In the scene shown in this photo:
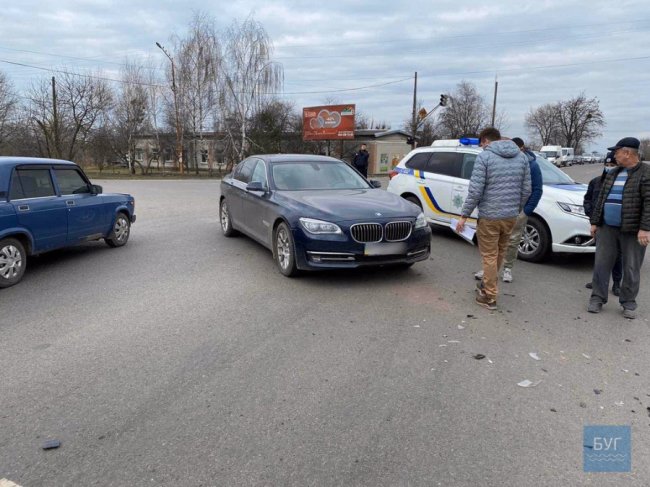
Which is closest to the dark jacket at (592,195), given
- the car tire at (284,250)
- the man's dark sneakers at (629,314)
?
the man's dark sneakers at (629,314)

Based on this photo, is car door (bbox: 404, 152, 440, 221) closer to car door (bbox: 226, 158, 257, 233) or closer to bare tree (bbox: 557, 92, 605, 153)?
car door (bbox: 226, 158, 257, 233)

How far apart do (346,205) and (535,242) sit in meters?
3.27

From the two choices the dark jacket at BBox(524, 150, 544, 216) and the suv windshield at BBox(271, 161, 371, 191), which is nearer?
the dark jacket at BBox(524, 150, 544, 216)

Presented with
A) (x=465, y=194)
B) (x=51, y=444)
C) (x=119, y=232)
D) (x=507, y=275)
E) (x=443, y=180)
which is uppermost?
(x=443, y=180)

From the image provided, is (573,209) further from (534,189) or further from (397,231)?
(397,231)

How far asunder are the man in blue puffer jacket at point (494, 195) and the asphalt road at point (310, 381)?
1.70 feet

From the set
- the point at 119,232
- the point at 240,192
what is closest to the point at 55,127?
the point at 119,232

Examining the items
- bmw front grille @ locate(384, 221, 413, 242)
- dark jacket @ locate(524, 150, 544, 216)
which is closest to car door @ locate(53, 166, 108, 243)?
bmw front grille @ locate(384, 221, 413, 242)

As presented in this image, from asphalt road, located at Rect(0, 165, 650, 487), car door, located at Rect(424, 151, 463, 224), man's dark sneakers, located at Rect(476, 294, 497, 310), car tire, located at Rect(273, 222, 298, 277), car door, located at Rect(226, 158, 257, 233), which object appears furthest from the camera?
car door, located at Rect(424, 151, 463, 224)

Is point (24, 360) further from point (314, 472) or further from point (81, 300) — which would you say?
point (314, 472)

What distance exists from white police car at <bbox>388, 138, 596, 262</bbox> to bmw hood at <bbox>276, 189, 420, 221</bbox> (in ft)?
7.43

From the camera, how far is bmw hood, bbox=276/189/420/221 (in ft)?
19.4

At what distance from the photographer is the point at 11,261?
19.1ft

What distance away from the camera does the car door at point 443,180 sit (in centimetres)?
885
